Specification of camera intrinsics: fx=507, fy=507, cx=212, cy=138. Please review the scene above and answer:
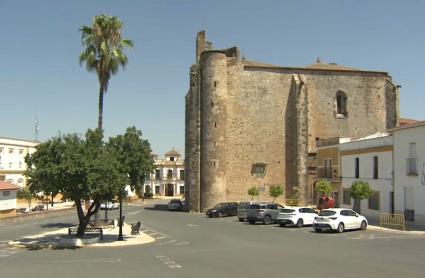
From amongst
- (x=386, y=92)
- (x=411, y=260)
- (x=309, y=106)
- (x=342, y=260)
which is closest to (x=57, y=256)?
(x=342, y=260)

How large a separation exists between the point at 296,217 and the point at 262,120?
25.7 meters

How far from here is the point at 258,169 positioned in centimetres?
5681

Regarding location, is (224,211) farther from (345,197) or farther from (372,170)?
(372,170)

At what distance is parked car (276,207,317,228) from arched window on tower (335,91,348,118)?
28.4m

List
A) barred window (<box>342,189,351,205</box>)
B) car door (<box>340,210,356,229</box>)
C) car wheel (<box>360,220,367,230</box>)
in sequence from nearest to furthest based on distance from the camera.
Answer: car door (<box>340,210,356,229</box>) < car wheel (<box>360,220,367,230</box>) < barred window (<box>342,189,351,205</box>)

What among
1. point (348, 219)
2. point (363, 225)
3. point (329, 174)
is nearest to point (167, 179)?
point (329, 174)

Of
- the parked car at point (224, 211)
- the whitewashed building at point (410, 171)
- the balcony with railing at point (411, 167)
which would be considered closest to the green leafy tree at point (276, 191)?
the parked car at point (224, 211)

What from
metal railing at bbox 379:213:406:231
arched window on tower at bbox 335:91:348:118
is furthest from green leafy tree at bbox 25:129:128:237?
arched window on tower at bbox 335:91:348:118

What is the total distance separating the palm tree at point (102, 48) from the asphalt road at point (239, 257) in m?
11.8

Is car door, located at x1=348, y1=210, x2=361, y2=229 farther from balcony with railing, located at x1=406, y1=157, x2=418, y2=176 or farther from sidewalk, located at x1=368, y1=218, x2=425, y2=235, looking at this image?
balcony with railing, located at x1=406, y1=157, x2=418, y2=176

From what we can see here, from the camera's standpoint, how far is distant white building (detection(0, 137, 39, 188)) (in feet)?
251

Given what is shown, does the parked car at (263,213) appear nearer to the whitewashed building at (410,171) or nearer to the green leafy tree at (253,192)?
the whitewashed building at (410,171)

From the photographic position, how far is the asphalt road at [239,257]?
52.3ft

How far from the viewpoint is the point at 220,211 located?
46.8 metres
